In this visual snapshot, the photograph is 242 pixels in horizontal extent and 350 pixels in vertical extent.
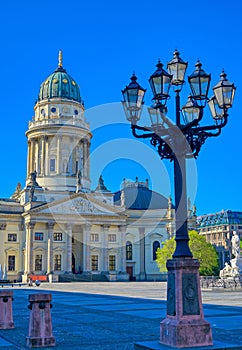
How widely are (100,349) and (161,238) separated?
246ft

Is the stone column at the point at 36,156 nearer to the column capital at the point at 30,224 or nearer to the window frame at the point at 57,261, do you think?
the column capital at the point at 30,224

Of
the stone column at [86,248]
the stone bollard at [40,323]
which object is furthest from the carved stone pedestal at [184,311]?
the stone column at [86,248]

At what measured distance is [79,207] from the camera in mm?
77688

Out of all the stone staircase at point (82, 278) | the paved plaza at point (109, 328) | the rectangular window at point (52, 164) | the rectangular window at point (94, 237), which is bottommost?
the stone staircase at point (82, 278)

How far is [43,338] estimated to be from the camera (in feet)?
39.3

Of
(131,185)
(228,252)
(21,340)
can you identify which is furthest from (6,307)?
(228,252)

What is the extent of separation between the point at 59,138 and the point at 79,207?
1289cm

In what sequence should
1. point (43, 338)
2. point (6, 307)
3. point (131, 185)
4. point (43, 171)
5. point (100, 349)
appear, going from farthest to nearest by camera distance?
point (131, 185) < point (43, 171) < point (6, 307) < point (43, 338) < point (100, 349)

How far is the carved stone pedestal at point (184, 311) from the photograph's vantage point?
9984 millimetres

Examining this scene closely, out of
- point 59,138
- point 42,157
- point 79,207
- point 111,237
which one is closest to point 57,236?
point 79,207

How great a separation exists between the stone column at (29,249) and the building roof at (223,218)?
73.2m

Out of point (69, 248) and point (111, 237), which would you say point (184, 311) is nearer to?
point (69, 248)

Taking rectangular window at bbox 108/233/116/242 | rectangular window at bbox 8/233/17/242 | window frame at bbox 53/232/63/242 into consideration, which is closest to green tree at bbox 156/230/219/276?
rectangular window at bbox 108/233/116/242

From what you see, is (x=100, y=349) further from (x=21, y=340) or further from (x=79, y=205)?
(x=79, y=205)
